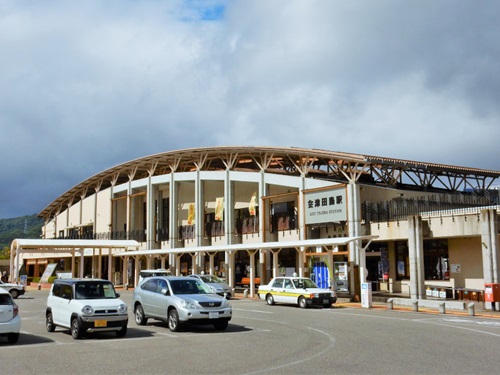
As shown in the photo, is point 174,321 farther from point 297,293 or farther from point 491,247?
point 491,247

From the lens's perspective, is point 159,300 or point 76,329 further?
point 159,300

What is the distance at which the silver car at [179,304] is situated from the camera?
16.7 meters

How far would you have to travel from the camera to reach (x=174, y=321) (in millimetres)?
16984

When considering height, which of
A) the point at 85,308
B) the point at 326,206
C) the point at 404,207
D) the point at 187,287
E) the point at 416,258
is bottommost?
the point at 85,308

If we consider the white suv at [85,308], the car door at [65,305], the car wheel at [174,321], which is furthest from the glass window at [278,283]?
the car door at [65,305]

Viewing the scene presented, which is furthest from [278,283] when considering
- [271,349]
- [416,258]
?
[271,349]

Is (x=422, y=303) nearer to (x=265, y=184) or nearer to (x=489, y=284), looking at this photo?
(x=489, y=284)

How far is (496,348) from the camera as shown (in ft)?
43.4

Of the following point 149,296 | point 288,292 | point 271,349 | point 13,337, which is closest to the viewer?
point 271,349

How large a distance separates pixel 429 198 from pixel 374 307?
8915 mm

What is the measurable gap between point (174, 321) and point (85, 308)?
2965mm

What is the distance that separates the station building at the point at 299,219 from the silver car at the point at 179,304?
13.2m

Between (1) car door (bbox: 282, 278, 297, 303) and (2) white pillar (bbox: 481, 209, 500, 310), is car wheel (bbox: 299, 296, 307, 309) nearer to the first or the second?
(1) car door (bbox: 282, 278, 297, 303)

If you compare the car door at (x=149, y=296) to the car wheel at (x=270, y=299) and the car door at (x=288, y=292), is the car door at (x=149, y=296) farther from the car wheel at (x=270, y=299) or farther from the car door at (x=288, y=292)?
the car wheel at (x=270, y=299)
